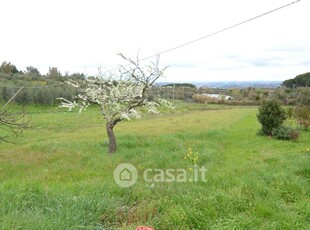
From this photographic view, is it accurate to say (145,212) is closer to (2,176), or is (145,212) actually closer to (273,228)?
(273,228)

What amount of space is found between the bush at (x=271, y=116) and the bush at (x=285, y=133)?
310 mm

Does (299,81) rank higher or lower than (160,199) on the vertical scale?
higher

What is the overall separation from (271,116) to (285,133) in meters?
1.07

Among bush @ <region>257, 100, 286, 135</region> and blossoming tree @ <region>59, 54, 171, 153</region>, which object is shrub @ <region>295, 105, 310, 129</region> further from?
blossoming tree @ <region>59, 54, 171, 153</region>

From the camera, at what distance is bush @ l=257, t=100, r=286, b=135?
13312 mm

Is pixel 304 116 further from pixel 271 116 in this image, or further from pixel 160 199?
pixel 160 199

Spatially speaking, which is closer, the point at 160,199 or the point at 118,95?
the point at 160,199

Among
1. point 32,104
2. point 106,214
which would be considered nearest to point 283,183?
point 106,214

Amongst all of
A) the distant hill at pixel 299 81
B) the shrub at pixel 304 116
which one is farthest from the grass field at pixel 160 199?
the distant hill at pixel 299 81

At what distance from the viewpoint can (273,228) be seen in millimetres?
4000

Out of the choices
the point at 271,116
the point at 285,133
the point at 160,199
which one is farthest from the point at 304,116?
the point at 160,199

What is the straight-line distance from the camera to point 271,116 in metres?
13.3

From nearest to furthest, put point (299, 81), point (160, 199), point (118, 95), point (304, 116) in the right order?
point (160, 199) → point (118, 95) → point (304, 116) → point (299, 81)

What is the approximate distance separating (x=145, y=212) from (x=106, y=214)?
1.96 ft
